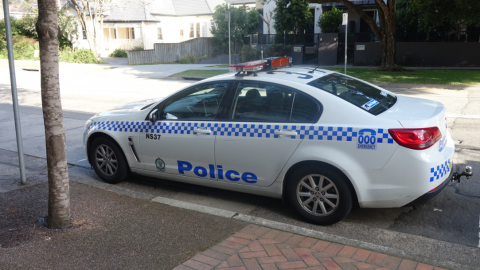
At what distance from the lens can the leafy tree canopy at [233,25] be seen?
3625 cm

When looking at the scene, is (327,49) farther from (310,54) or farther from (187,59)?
(187,59)

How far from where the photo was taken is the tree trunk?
405cm

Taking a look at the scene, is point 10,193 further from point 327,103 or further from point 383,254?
point 383,254

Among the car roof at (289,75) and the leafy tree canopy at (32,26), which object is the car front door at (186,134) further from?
the leafy tree canopy at (32,26)

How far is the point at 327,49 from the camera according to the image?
990 inches

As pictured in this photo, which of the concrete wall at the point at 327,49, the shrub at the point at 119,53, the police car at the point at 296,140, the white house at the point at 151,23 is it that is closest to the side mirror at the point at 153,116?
the police car at the point at 296,140

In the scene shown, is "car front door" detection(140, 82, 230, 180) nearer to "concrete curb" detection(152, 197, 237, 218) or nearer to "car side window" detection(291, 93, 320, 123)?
"concrete curb" detection(152, 197, 237, 218)

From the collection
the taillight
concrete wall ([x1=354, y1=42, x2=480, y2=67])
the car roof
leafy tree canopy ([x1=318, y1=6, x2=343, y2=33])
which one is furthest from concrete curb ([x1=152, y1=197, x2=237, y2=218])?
leafy tree canopy ([x1=318, y1=6, x2=343, y2=33])

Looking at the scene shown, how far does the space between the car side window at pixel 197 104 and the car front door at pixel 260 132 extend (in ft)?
0.78

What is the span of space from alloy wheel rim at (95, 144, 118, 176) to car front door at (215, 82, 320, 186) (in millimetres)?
1679

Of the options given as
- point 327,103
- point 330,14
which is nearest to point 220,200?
point 327,103

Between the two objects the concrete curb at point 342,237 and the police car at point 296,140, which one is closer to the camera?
the concrete curb at point 342,237

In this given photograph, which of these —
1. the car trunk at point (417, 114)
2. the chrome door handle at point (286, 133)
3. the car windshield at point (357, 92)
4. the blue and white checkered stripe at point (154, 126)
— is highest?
the car windshield at point (357, 92)

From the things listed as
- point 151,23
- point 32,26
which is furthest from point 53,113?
A: point 151,23
